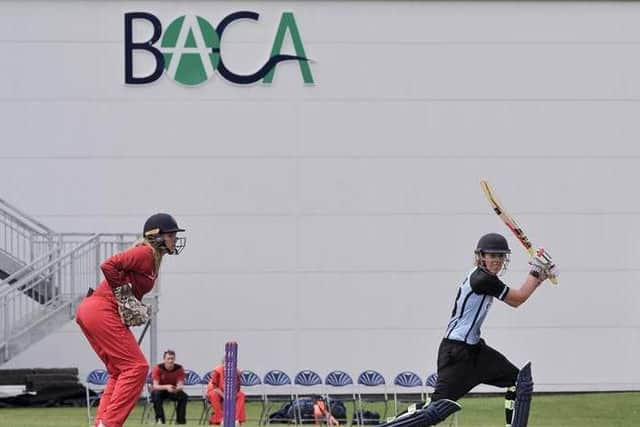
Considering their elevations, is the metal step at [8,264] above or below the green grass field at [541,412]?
above

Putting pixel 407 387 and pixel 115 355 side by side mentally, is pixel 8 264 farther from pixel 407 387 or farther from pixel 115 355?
pixel 115 355

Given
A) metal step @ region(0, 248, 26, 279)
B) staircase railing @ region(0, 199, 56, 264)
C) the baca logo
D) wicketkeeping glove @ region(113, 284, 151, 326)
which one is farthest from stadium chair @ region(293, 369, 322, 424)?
wicketkeeping glove @ region(113, 284, 151, 326)

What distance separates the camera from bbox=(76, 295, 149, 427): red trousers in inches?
536

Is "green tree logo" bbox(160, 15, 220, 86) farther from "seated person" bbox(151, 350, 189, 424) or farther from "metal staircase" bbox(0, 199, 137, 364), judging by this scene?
"seated person" bbox(151, 350, 189, 424)

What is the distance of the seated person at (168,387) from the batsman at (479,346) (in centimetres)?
1297

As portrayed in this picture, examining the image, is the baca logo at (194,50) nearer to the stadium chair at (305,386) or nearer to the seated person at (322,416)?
the stadium chair at (305,386)

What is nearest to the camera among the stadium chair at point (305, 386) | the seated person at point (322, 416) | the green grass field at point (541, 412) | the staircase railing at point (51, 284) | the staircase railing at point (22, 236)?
the seated person at point (322, 416)

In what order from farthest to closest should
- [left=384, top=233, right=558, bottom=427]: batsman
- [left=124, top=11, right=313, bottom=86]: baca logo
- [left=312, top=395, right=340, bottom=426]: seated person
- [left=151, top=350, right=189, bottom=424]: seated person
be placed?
[left=124, top=11, right=313, bottom=86]: baca logo → [left=151, top=350, right=189, bottom=424]: seated person → [left=312, top=395, right=340, bottom=426]: seated person → [left=384, top=233, right=558, bottom=427]: batsman

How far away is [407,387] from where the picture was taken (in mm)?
27938

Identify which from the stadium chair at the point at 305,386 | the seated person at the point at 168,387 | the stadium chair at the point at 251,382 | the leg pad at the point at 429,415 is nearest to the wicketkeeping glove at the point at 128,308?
the leg pad at the point at 429,415

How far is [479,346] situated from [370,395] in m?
17.2

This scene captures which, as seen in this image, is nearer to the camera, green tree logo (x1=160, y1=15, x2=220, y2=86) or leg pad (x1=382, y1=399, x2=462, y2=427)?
leg pad (x1=382, y1=399, x2=462, y2=427)

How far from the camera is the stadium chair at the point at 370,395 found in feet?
86.1

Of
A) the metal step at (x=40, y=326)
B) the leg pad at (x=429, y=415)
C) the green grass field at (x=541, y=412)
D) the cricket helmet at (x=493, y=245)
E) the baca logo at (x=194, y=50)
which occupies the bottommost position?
the green grass field at (x=541, y=412)
